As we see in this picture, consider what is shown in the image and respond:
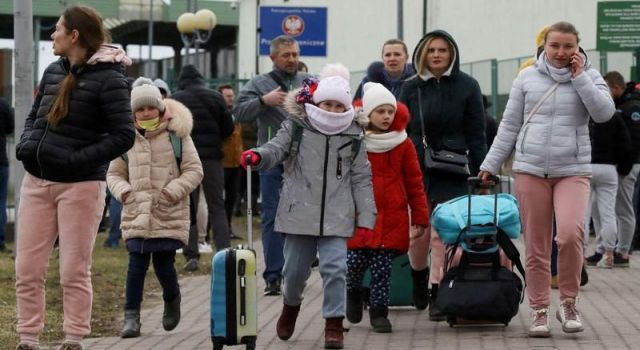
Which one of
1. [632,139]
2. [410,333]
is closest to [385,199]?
[410,333]

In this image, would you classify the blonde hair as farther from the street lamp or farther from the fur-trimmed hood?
the street lamp

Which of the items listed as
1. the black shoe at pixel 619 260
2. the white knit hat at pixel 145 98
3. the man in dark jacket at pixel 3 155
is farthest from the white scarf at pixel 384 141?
the man in dark jacket at pixel 3 155

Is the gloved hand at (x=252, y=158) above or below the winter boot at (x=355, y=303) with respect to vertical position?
above

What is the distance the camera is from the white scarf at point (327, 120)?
9086 mm

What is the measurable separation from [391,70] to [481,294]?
2635mm

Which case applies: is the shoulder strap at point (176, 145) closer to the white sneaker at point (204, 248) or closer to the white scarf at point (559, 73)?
the white scarf at point (559, 73)

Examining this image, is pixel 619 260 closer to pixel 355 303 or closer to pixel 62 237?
pixel 355 303

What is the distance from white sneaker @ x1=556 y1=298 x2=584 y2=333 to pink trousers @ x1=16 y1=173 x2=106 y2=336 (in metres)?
2.84

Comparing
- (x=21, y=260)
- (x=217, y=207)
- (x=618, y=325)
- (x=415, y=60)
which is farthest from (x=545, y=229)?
(x=217, y=207)

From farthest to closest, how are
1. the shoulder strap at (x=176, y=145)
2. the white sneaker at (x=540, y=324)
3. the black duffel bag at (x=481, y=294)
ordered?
1. the shoulder strap at (x=176, y=145)
2. the black duffel bag at (x=481, y=294)
3. the white sneaker at (x=540, y=324)

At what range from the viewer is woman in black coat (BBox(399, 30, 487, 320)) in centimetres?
1057

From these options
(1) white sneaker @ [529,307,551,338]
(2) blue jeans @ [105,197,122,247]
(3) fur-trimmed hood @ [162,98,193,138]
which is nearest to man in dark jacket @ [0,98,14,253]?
(2) blue jeans @ [105,197,122,247]

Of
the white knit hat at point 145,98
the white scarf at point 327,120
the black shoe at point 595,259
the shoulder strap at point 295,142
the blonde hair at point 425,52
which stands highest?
the blonde hair at point 425,52

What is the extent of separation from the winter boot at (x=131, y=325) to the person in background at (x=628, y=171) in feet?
24.0
